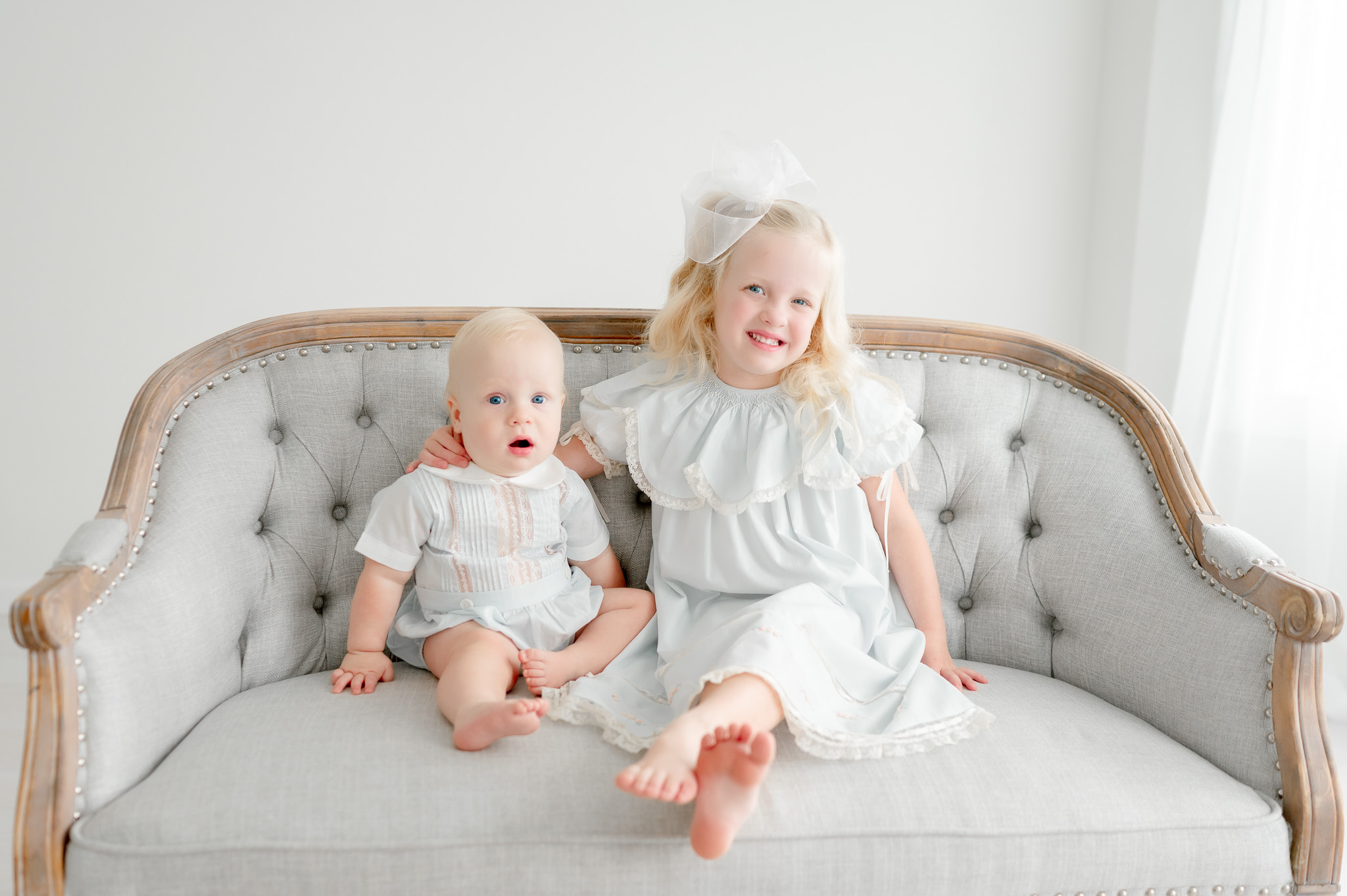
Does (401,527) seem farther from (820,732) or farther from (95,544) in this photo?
(820,732)

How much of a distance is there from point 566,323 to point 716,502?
48 cm

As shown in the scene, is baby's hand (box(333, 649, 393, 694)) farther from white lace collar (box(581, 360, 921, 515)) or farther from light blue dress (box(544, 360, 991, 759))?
white lace collar (box(581, 360, 921, 515))

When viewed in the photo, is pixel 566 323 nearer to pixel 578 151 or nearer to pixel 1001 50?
pixel 578 151

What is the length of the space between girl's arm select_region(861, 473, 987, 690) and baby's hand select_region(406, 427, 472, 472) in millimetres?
711

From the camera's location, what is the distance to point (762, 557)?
4.95 ft

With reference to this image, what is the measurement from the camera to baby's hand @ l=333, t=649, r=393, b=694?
1.40 meters

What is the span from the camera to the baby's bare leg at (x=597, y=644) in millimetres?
1388

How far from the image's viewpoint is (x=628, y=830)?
3.57ft

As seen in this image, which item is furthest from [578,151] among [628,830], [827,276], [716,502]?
[628,830]

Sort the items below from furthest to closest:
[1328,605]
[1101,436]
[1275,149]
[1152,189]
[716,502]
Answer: [1152,189]
[1275,149]
[1101,436]
[716,502]
[1328,605]

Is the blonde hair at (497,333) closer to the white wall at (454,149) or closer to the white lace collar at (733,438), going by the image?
the white lace collar at (733,438)

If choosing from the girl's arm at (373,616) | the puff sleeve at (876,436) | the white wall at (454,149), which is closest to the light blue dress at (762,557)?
the puff sleeve at (876,436)

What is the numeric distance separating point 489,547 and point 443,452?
0.18 metres

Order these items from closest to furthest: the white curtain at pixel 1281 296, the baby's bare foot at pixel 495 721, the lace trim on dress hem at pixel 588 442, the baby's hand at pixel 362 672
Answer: the baby's bare foot at pixel 495 721
the baby's hand at pixel 362 672
the lace trim on dress hem at pixel 588 442
the white curtain at pixel 1281 296
